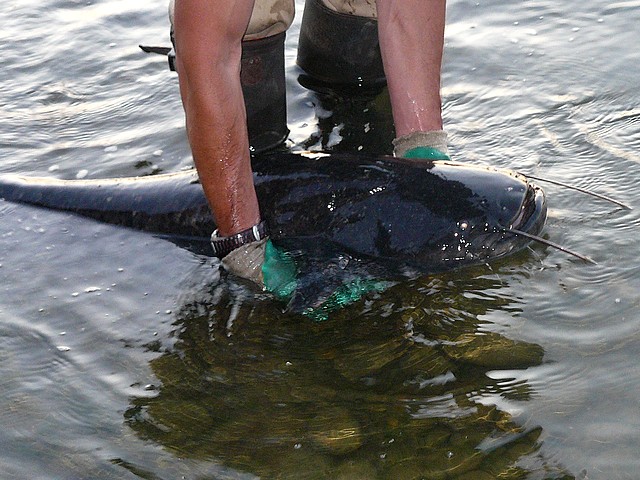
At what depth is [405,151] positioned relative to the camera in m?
4.07

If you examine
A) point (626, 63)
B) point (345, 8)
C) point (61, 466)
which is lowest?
point (61, 466)

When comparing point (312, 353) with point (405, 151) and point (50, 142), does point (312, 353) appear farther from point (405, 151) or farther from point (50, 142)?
point (50, 142)

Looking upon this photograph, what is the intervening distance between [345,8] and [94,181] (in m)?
1.77

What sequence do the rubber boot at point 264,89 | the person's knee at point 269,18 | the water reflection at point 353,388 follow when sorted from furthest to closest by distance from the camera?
the rubber boot at point 264,89 → the person's knee at point 269,18 → the water reflection at point 353,388

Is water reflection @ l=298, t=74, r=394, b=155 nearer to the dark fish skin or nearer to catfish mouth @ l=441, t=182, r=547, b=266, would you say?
the dark fish skin

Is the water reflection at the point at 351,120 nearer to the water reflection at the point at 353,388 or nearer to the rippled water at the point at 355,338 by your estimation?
the rippled water at the point at 355,338

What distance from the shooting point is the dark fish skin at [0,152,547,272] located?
362 centimetres

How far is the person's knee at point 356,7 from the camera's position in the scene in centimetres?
527

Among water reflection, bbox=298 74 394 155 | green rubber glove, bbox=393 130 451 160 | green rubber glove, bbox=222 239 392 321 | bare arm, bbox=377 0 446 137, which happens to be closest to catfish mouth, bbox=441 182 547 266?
green rubber glove, bbox=222 239 392 321

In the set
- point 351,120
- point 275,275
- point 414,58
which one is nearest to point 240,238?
point 275,275

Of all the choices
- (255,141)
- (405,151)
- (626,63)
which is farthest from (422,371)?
(626,63)

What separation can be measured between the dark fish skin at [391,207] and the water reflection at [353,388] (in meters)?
0.16

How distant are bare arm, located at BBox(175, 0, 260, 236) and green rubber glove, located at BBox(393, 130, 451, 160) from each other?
30.6 inches

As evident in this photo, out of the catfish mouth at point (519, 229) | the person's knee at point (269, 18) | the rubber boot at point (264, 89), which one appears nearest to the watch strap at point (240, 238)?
the catfish mouth at point (519, 229)
